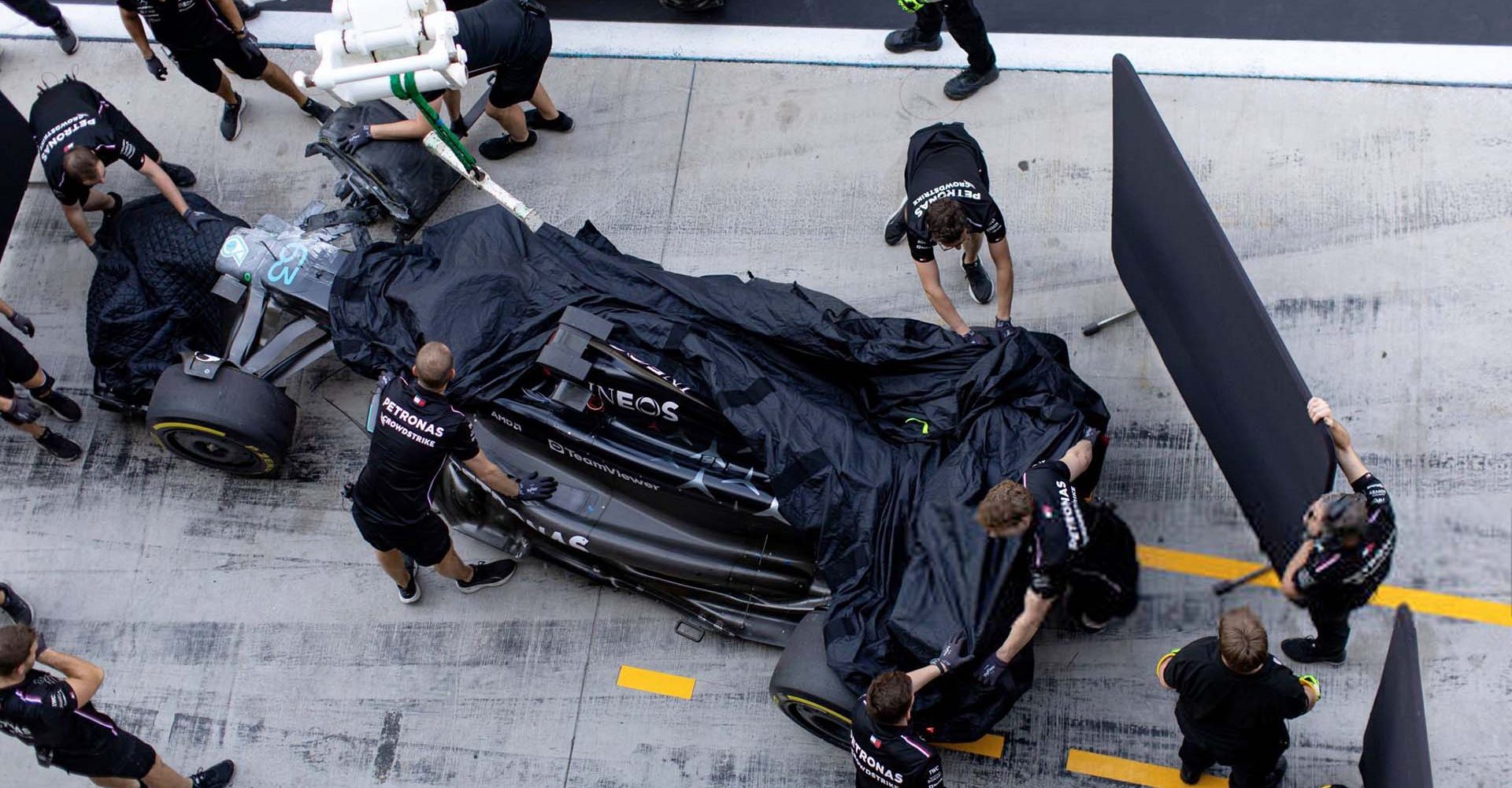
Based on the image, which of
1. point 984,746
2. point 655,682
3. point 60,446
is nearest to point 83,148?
point 60,446

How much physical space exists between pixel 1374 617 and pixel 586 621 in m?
3.11

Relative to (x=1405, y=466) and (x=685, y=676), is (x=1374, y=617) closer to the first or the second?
(x=1405, y=466)

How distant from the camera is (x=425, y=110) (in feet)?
18.5

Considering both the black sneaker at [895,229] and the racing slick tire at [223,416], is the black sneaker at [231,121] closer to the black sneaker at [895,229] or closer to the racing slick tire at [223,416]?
the racing slick tire at [223,416]

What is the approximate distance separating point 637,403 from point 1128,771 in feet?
7.57

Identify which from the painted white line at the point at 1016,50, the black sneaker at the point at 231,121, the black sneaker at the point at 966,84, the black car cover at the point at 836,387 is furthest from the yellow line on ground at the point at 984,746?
the black sneaker at the point at 231,121

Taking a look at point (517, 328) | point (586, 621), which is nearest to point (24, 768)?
point (586, 621)

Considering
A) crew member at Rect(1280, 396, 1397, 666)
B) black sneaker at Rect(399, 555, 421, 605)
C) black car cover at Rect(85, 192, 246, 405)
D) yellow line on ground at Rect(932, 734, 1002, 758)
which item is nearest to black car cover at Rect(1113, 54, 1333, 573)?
crew member at Rect(1280, 396, 1397, 666)

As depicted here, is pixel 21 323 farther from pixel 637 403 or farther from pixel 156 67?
pixel 637 403

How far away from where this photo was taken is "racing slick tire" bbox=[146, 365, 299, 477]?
5.41m

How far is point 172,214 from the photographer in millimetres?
5852

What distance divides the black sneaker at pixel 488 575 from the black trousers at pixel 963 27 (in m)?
3.25

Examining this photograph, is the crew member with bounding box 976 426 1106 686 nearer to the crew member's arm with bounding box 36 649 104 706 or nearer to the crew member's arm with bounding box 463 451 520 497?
the crew member's arm with bounding box 463 451 520 497

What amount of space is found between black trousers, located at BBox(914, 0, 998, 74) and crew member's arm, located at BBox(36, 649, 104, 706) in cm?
455
